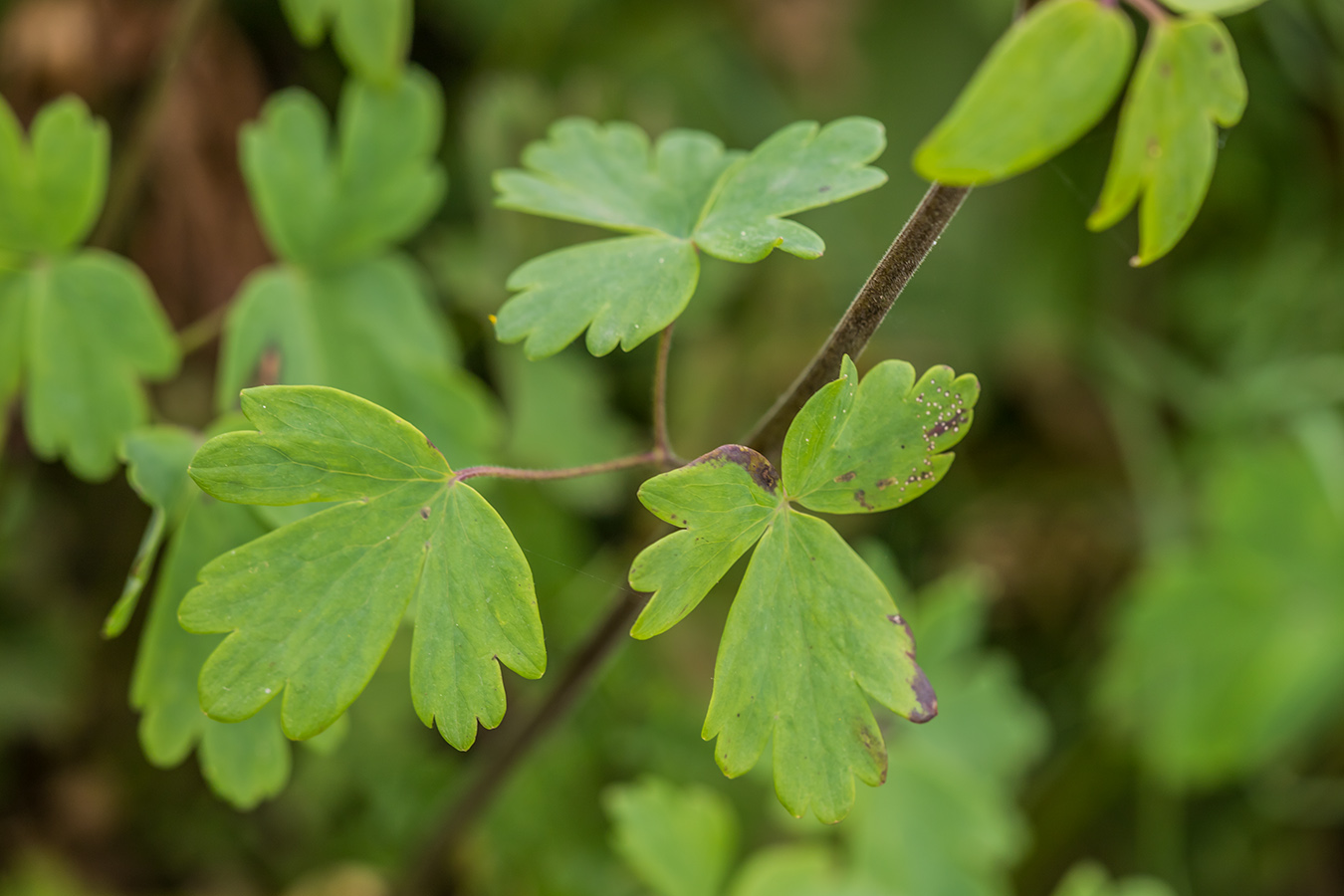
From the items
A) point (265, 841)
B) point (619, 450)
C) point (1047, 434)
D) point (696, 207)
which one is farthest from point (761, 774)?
point (1047, 434)

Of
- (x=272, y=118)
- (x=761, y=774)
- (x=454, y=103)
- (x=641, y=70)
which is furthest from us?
(x=641, y=70)

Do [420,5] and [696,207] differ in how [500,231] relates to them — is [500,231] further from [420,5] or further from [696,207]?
[696,207]

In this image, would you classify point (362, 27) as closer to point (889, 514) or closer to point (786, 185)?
point (786, 185)

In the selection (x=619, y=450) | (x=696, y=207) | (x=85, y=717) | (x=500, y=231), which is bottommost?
(x=85, y=717)

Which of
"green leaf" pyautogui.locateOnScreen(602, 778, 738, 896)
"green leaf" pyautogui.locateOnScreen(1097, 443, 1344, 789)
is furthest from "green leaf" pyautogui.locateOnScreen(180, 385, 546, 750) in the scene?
"green leaf" pyautogui.locateOnScreen(1097, 443, 1344, 789)

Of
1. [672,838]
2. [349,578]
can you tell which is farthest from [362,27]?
[672,838]

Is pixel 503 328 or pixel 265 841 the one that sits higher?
pixel 503 328

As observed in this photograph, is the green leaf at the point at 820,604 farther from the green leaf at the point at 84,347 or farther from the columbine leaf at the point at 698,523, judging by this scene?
the green leaf at the point at 84,347
